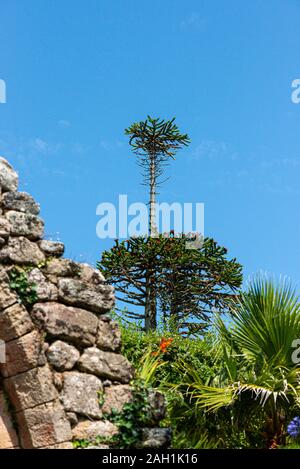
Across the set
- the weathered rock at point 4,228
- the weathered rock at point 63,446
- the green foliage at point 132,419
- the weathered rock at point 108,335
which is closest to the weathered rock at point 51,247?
the weathered rock at point 4,228

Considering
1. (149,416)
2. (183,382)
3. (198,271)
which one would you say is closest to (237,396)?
(183,382)

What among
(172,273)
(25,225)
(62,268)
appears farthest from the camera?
(172,273)

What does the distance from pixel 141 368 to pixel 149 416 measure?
1.09 metres

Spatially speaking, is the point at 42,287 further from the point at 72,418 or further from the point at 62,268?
the point at 72,418

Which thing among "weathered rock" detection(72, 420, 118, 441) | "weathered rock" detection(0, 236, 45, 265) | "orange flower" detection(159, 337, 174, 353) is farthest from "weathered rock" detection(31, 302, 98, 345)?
"orange flower" detection(159, 337, 174, 353)

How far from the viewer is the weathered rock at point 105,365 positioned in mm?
7121

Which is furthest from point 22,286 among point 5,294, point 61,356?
point 61,356

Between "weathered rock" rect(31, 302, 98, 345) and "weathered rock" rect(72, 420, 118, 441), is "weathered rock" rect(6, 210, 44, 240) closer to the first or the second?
"weathered rock" rect(31, 302, 98, 345)

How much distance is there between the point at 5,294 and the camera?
694cm

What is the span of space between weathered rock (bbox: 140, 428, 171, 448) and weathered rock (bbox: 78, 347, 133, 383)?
583mm

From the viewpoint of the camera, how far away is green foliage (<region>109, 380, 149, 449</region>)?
6969 millimetres

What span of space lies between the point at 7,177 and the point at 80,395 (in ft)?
7.84

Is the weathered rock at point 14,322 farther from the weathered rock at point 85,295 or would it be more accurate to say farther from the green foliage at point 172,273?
the green foliage at point 172,273
